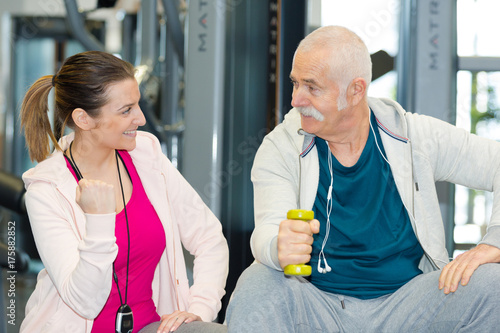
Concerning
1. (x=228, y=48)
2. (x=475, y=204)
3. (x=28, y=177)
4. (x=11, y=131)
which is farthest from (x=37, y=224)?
(x=11, y=131)

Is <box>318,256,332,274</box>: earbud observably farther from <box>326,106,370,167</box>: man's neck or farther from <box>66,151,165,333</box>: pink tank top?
<box>66,151,165,333</box>: pink tank top

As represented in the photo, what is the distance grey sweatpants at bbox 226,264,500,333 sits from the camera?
1224mm

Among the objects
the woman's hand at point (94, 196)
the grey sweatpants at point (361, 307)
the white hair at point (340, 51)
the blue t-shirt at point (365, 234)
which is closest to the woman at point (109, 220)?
the woman's hand at point (94, 196)

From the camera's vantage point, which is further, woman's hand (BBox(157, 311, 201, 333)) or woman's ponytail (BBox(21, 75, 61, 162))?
woman's ponytail (BBox(21, 75, 61, 162))

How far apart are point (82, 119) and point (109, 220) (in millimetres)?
361

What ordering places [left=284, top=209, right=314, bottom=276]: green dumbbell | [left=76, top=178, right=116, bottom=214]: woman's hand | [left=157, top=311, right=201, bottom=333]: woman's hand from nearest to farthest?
[left=284, top=209, right=314, bottom=276]: green dumbbell
[left=76, top=178, right=116, bottom=214]: woman's hand
[left=157, top=311, right=201, bottom=333]: woman's hand

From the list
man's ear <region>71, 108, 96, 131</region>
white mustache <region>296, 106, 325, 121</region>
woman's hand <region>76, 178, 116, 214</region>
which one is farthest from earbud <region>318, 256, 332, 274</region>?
man's ear <region>71, 108, 96, 131</region>

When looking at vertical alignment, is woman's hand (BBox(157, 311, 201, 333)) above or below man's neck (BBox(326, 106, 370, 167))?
below

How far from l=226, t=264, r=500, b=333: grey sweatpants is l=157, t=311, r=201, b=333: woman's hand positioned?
18 cm

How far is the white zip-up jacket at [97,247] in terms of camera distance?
130cm

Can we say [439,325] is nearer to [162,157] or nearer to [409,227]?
[409,227]

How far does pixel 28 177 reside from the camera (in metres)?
1.45

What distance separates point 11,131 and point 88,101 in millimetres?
3342

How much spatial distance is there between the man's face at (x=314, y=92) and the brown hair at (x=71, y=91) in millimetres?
444
